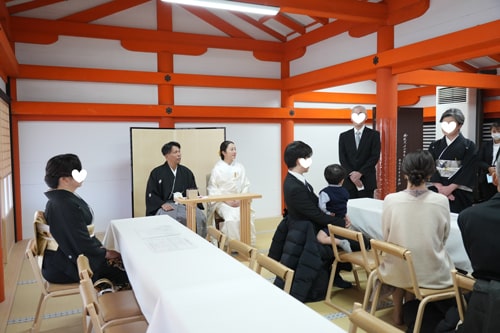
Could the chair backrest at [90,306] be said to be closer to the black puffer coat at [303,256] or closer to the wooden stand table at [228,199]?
the black puffer coat at [303,256]

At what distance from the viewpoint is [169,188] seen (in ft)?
14.9

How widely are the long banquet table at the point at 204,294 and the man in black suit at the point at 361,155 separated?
254cm

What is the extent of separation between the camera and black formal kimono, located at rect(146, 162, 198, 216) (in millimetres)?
4488

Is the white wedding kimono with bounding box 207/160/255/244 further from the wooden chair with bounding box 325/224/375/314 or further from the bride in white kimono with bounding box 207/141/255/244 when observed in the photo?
the wooden chair with bounding box 325/224/375/314

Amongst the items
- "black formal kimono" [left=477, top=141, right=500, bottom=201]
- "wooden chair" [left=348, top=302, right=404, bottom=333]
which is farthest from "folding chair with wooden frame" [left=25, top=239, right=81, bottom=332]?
"black formal kimono" [left=477, top=141, right=500, bottom=201]

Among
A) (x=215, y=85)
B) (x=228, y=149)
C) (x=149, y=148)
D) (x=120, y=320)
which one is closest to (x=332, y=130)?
(x=215, y=85)

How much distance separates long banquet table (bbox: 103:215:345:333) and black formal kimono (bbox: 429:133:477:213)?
2.61 m

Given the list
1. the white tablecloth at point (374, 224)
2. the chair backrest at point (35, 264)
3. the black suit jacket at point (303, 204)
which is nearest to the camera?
the chair backrest at point (35, 264)

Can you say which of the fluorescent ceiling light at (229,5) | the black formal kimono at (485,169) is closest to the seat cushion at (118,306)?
the fluorescent ceiling light at (229,5)

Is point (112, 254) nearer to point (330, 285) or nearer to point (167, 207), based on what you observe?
point (330, 285)

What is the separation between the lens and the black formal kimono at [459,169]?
3.65 m

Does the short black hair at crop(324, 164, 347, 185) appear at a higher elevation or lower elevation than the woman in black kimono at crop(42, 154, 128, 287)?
higher

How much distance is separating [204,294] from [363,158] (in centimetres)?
325

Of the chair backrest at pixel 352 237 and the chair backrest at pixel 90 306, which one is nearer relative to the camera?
the chair backrest at pixel 90 306
